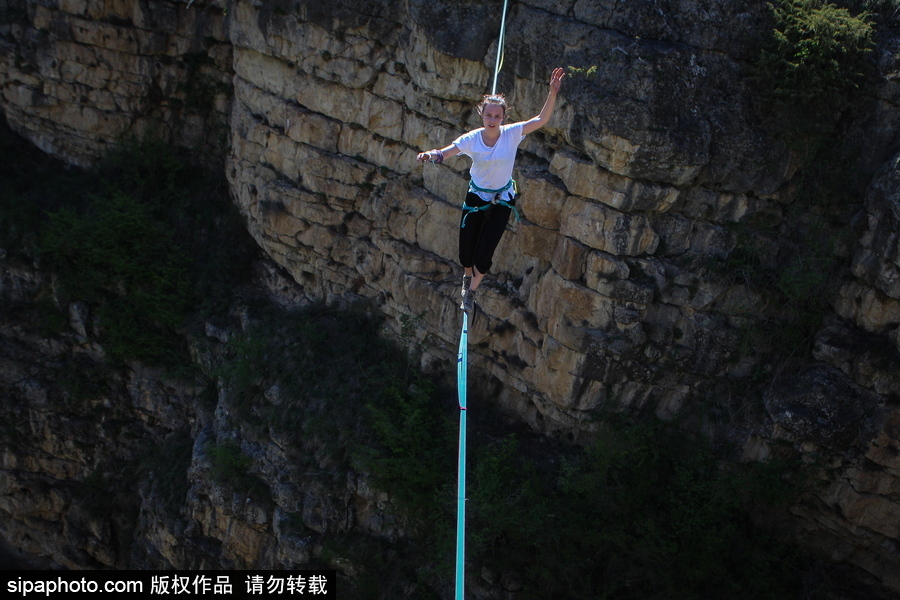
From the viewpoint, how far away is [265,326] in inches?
475

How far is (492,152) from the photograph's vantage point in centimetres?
650

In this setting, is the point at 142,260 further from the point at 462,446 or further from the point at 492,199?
the point at 462,446

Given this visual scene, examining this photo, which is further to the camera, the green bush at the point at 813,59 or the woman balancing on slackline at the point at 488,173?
the green bush at the point at 813,59

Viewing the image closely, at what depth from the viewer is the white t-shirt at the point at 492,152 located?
6445 millimetres

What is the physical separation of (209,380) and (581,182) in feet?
24.6

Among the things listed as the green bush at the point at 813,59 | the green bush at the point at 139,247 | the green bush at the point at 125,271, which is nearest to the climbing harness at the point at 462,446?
the green bush at the point at 813,59

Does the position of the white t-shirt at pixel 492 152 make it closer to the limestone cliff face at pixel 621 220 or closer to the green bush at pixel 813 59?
the limestone cliff face at pixel 621 220

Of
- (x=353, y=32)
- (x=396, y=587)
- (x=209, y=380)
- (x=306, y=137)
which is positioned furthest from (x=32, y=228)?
(x=396, y=587)

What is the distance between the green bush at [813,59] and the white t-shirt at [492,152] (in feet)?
10.8

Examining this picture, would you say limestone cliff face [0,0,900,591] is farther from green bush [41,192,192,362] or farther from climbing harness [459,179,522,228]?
green bush [41,192,192,362]

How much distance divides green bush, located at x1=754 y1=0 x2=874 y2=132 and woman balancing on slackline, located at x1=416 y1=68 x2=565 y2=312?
8.83 feet

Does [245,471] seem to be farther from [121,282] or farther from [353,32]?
[353,32]

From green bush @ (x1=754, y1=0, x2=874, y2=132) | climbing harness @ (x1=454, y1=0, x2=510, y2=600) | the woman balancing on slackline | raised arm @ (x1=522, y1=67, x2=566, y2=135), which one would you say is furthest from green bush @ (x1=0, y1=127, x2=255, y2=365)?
green bush @ (x1=754, y1=0, x2=874, y2=132)

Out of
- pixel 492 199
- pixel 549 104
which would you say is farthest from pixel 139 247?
pixel 549 104
